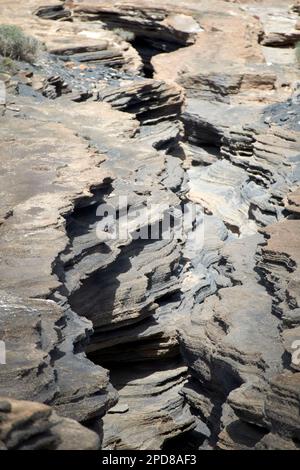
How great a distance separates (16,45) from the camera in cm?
1680

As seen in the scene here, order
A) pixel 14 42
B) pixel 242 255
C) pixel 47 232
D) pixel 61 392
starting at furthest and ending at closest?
pixel 14 42
pixel 242 255
pixel 47 232
pixel 61 392

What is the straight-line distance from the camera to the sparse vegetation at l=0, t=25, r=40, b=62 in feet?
54.9

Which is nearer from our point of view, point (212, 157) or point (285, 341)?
point (285, 341)

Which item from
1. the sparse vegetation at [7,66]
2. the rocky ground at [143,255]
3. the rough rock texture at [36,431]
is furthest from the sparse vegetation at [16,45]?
the rough rock texture at [36,431]

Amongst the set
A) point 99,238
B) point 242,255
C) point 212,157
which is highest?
point 99,238

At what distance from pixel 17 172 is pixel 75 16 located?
43.5 feet

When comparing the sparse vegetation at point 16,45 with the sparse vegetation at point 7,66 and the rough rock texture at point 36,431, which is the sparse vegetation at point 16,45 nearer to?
the sparse vegetation at point 7,66

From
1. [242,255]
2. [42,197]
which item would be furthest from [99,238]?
[242,255]

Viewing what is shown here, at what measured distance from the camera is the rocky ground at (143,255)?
7.85m

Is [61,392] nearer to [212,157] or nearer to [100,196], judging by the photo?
[100,196]

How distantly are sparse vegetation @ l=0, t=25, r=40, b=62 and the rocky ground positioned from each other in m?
0.31

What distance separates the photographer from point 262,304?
1065 cm

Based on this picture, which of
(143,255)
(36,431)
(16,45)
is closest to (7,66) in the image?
(16,45)

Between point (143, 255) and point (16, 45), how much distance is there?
20.8ft
